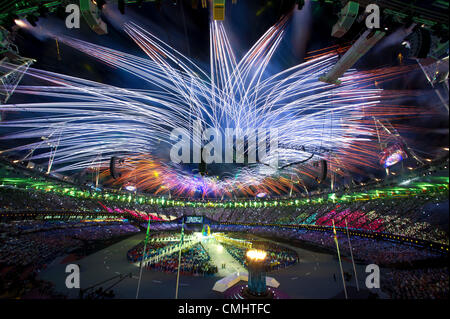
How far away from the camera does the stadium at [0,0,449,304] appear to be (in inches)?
320

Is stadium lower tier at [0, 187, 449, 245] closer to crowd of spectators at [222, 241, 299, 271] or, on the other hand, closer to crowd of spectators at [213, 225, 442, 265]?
crowd of spectators at [213, 225, 442, 265]

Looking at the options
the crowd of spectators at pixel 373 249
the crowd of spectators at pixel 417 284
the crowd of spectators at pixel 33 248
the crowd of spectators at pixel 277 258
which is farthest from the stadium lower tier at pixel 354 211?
the crowd of spectators at pixel 277 258

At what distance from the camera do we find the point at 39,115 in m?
15.7

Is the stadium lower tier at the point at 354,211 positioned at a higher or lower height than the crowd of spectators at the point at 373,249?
higher

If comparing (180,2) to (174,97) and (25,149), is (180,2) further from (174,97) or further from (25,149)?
(25,149)

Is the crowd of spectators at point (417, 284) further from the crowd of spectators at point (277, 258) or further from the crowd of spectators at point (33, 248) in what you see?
the crowd of spectators at point (33, 248)

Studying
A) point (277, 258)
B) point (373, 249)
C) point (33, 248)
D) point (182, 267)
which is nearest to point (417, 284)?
point (373, 249)

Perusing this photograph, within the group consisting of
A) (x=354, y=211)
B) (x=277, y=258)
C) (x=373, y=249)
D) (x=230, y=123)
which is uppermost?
(x=230, y=123)

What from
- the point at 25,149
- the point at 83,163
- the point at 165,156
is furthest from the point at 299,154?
the point at 25,149

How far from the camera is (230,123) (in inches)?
700

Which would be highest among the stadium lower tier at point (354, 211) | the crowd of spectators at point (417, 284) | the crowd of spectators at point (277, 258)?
the stadium lower tier at point (354, 211)

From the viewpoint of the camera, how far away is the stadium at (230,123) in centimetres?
812

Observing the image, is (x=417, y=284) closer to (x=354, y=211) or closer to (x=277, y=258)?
(x=277, y=258)
